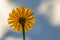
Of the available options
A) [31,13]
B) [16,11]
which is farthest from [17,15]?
[31,13]

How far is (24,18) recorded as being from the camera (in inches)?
134

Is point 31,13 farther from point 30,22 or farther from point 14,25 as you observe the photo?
point 14,25

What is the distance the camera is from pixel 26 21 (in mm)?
3377

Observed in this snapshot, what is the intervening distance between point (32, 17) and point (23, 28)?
0.94 ft

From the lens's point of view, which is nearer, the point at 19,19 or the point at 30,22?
the point at 30,22

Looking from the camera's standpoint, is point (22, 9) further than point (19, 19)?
No

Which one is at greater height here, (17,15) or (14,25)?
(17,15)

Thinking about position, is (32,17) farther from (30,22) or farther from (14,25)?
(14,25)

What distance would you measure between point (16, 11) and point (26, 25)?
376mm

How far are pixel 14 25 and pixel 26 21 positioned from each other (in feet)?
1.06

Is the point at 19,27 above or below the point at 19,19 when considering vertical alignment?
below

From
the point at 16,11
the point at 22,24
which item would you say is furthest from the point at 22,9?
the point at 22,24

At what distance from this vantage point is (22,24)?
3.28 meters

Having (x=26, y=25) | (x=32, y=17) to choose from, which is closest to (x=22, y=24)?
(x=26, y=25)
